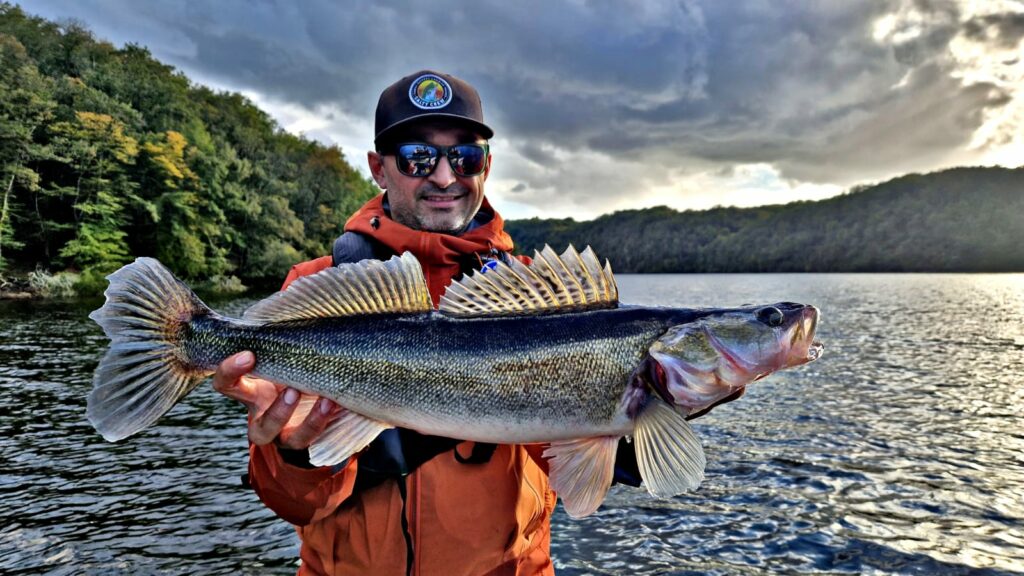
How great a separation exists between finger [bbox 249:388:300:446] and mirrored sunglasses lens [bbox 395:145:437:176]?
1.70 meters

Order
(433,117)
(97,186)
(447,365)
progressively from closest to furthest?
(447,365) → (433,117) → (97,186)

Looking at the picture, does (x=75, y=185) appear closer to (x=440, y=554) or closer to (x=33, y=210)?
(x=33, y=210)

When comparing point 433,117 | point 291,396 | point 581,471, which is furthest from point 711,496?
point 291,396

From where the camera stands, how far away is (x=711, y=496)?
388 inches

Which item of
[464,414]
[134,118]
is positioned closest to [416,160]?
[464,414]

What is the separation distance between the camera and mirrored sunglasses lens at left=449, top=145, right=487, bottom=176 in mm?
4008

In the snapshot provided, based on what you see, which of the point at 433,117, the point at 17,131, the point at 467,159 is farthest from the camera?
the point at 17,131

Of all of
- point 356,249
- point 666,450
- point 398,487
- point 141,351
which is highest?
point 356,249

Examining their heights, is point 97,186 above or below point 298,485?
above

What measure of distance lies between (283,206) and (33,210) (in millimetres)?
23797

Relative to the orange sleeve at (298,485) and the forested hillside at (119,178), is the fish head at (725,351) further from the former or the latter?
the forested hillside at (119,178)

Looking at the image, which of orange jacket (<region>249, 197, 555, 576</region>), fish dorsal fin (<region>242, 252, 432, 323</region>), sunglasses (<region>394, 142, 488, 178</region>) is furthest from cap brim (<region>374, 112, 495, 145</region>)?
orange jacket (<region>249, 197, 555, 576</region>)

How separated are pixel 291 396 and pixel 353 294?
62 centimetres

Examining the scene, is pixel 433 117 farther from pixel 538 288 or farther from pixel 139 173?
pixel 139 173
